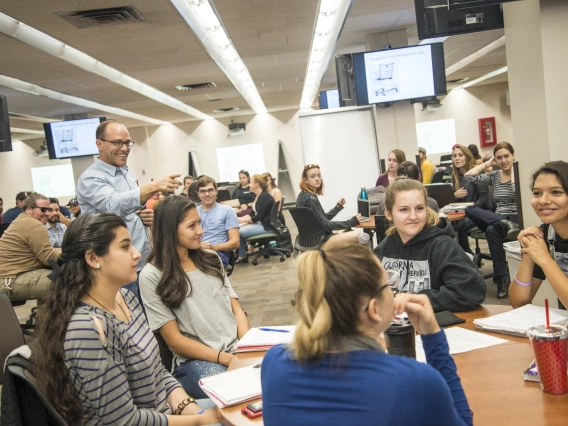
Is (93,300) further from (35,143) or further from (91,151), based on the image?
(35,143)

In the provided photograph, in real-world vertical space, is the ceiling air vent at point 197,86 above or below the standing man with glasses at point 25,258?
above

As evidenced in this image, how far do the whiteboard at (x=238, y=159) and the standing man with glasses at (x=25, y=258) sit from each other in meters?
15.1

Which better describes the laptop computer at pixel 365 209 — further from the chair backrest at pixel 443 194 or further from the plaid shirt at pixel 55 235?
the plaid shirt at pixel 55 235

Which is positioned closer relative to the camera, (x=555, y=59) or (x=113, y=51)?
(x=555, y=59)

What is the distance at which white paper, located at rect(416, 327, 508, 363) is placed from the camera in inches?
68.1

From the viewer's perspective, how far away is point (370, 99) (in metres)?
7.14

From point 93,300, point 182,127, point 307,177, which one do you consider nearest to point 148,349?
point 93,300

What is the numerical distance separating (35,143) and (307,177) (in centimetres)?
1654

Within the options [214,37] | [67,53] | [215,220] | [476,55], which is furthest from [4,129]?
[476,55]

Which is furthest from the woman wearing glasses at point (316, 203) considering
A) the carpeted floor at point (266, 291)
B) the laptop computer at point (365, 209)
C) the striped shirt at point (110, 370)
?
the striped shirt at point (110, 370)

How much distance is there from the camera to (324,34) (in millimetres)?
8062

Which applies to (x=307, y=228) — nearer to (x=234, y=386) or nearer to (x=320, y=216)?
(x=320, y=216)

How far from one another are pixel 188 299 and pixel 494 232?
145 inches

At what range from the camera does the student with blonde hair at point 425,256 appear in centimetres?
214
